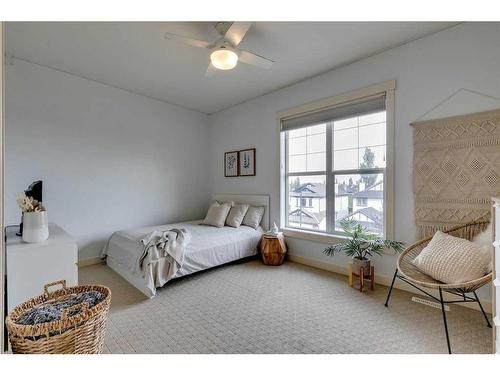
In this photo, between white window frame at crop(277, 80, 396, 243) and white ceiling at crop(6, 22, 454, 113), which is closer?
white ceiling at crop(6, 22, 454, 113)

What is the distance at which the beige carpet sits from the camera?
5.54 feet

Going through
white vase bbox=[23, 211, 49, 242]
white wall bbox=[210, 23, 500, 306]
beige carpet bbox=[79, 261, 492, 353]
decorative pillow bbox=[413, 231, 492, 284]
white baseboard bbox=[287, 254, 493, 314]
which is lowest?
beige carpet bbox=[79, 261, 492, 353]

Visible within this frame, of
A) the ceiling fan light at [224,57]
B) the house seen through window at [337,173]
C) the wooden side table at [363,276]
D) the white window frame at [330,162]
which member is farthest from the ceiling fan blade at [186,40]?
the wooden side table at [363,276]

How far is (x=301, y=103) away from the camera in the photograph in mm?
3477

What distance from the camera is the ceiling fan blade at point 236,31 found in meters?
1.99

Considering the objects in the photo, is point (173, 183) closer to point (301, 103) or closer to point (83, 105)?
point (83, 105)

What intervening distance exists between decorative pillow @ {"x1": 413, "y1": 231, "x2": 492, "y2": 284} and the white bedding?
2.11 meters

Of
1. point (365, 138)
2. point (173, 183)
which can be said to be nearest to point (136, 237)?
point (173, 183)

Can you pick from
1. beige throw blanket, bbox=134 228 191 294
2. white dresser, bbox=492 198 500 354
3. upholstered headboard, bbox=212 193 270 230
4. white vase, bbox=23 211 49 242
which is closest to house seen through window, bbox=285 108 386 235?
upholstered headboard, bbox=212 193 270 230

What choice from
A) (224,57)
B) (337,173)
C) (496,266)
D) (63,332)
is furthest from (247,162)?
(63,332)

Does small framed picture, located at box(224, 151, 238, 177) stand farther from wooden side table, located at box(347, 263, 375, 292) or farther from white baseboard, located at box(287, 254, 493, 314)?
wooden side table, located at box(347, 263, 375, 292)

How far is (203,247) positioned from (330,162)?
2020mm

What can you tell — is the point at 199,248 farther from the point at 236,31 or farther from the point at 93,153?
the point at 236,31
